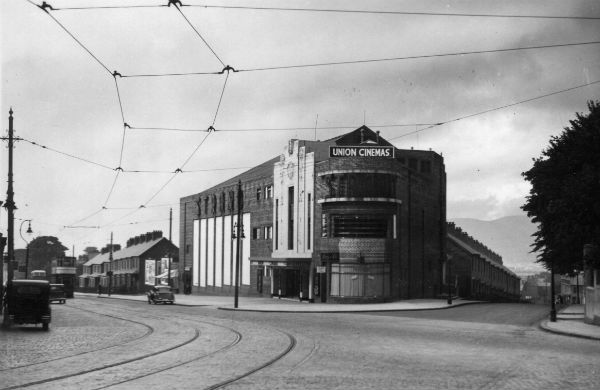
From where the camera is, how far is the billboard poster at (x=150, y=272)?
9994 centimetres

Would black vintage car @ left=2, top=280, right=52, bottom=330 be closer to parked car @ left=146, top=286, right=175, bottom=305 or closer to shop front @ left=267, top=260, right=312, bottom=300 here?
parked car @ left=146, top=286, right=175, bottom=305

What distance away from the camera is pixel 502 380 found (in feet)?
45.6

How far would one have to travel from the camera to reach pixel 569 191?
29875mm

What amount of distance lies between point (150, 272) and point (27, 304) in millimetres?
74823

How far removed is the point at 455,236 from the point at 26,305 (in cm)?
7481

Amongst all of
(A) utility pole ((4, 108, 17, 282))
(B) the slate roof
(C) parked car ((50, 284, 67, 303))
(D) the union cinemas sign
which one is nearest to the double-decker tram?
(C) parked car ((50, 284, 67, 303))

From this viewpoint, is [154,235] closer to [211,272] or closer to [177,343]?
[211,272]

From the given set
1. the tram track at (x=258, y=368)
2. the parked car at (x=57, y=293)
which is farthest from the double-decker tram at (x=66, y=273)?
the tram track at (x=258, y=368)

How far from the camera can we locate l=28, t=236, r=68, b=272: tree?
158 m

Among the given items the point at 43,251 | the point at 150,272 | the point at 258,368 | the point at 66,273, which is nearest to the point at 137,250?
the point at 150,272

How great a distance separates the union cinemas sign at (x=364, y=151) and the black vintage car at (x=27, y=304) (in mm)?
28511

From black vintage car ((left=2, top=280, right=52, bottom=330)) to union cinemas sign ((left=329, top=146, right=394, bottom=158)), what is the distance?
1122 inches

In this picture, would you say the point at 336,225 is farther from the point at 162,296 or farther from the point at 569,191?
the point at 569,191

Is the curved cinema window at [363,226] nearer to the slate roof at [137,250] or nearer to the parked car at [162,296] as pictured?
the parked car at [162,296]
